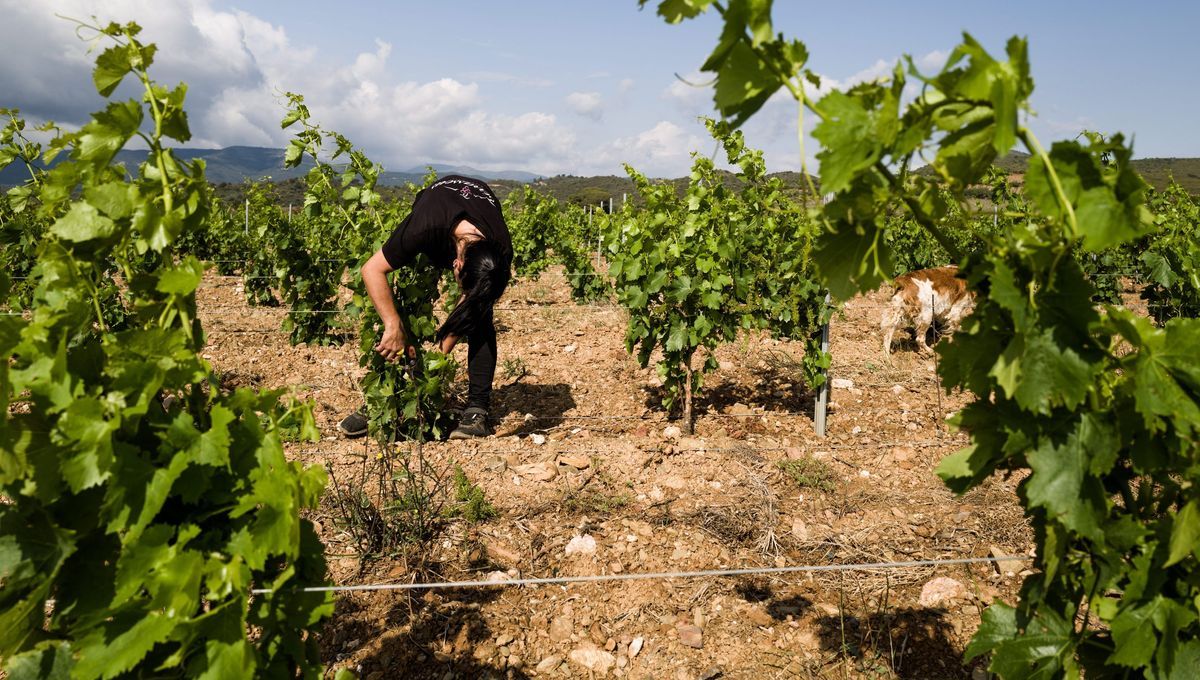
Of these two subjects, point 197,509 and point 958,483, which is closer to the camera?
point 197,509

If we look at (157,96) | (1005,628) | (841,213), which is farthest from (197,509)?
(1005,628)

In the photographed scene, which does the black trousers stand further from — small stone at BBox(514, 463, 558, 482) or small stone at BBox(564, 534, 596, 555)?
small stone at BBox(564, 534, 596, 555)

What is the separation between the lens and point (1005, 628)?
164 centimetres

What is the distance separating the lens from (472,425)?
4902mm

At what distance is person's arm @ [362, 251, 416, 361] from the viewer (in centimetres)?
426

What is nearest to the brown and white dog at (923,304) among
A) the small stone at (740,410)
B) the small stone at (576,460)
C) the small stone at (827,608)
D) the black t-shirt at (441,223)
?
the small stone at (740,410)

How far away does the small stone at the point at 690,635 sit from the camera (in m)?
2.70

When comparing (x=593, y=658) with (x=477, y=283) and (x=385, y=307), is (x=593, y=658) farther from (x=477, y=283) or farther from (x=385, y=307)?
(x=385, y=307)

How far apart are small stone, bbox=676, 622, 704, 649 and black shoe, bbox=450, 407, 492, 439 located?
2.46 meters

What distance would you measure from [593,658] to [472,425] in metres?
2.47

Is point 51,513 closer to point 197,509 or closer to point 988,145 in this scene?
point 197,509

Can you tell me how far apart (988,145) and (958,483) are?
2.48 ft

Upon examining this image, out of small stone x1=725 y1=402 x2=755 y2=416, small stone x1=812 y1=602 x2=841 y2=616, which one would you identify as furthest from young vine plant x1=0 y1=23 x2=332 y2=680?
small stone x1=725 y1=402 x2=755 y2=416

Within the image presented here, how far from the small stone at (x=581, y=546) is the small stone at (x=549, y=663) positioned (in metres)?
0.65
